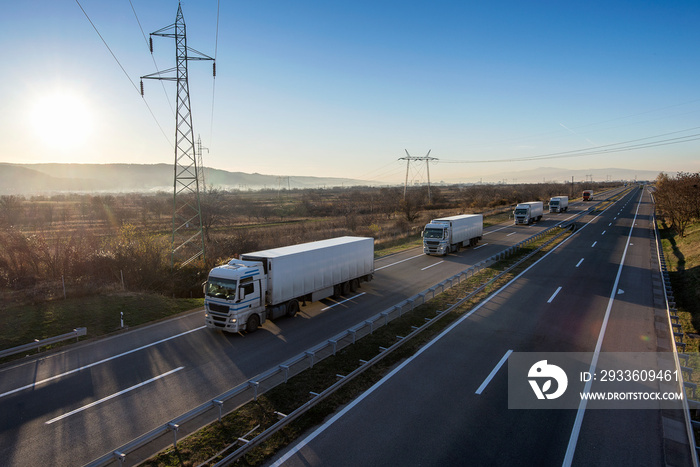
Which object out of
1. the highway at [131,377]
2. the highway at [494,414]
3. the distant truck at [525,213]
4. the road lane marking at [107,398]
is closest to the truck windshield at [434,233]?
the highway at [131,377]

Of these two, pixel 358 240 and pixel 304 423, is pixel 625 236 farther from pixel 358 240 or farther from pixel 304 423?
pixel 304 423

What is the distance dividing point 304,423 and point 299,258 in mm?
9774

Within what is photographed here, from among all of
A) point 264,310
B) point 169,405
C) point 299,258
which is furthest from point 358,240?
point 169,405

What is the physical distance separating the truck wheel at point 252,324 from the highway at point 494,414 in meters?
7.27

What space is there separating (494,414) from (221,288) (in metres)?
11.5

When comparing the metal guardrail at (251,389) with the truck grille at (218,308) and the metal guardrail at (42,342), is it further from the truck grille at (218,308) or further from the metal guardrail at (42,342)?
the metal guardrail at (42,342)

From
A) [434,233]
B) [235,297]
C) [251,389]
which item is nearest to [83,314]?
[235,297]

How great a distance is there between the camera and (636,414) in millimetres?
9711

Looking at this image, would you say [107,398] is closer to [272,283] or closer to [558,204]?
[272,283]

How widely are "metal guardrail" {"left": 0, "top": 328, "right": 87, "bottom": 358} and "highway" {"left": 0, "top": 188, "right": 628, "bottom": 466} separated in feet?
1.71

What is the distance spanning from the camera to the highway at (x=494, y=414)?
26.7 feet

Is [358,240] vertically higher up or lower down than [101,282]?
higher up

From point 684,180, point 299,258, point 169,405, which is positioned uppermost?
point 684,180

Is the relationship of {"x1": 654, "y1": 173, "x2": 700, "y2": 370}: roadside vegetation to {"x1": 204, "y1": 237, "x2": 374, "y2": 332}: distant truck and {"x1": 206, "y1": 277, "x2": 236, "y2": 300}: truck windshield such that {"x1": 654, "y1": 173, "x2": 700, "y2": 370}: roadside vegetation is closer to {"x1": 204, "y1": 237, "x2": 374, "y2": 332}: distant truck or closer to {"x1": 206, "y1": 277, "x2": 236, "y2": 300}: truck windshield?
{"x1": 204, "y1": 237, "x2": 374, "y2": 332}: distant truck
